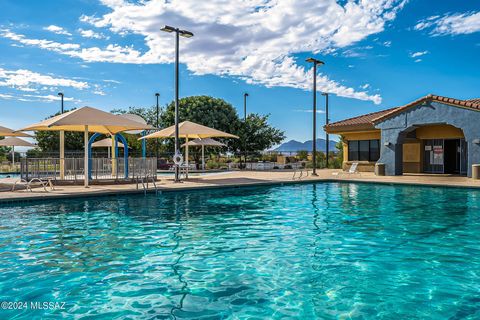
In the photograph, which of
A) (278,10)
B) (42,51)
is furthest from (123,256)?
(42,51)

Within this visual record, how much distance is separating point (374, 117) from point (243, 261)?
23.0m

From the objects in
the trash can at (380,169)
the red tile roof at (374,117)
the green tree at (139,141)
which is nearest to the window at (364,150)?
the red tile roof at (374,117)

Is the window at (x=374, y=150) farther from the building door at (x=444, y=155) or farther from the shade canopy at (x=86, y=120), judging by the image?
the shade canopy at (x=86, y=120)

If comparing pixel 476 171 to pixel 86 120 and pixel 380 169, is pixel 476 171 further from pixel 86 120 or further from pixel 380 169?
pixel 86 120

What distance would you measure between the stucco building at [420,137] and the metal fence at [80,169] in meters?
13.9

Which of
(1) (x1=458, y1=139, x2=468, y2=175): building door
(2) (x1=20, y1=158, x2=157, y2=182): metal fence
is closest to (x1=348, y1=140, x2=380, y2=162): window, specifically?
(1) (x1=458, y1=139, x2=468, y2=175): building door

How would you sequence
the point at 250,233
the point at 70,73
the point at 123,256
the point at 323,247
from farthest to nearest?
1. the point at 70,73
2. the point at 250,233
3. the point at 323,247
4. the point at 123,256

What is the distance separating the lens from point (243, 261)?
247 inches

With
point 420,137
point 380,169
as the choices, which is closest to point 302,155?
point 420,137

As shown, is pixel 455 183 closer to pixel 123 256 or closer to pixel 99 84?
pixel 123 256

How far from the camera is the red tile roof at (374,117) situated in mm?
19781

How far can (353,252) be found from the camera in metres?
6.79

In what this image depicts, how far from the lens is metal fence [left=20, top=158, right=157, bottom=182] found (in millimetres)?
17281

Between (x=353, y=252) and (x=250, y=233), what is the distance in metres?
2.30
